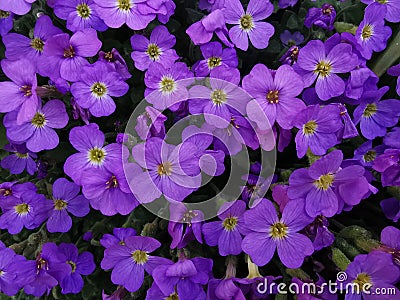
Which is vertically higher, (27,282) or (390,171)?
(390,171)

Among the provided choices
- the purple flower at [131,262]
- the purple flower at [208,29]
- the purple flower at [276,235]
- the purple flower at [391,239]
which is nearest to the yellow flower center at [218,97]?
the purple flower at [208,29]

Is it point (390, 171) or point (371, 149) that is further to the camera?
point (371, 149)

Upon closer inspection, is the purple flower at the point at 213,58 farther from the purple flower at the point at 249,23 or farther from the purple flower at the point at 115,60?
the purple flower at the point at 115,60

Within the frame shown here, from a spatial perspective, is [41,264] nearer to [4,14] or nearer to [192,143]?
[192,143]

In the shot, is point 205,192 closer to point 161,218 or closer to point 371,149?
point 161,218

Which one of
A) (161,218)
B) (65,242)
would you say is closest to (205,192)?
(161,218)
